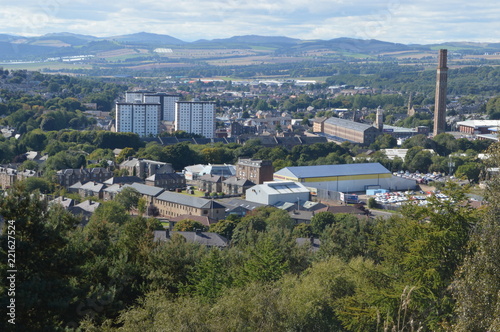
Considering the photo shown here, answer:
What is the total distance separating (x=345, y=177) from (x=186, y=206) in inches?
268

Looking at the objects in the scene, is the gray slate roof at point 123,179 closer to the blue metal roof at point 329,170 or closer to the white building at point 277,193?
the white building at point 277,193

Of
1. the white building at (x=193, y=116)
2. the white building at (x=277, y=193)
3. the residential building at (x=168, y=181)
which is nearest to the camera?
the white building at (x=277, y=193)

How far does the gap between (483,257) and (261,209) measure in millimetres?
14094

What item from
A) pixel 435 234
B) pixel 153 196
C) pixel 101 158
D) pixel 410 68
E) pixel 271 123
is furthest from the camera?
pixel 410 68

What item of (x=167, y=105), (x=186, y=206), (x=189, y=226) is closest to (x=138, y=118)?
(x=167, y=105)

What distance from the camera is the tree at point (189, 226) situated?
654 inches

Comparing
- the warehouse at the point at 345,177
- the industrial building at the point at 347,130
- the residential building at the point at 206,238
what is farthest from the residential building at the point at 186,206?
the industrial building at the point at 347,130

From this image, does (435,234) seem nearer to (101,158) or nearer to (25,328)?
(25,328)

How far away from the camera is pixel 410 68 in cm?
11769

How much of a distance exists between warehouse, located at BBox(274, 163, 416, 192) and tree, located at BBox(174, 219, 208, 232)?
7332 millimetres

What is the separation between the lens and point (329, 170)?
24.8 m

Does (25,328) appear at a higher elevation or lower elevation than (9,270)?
lower

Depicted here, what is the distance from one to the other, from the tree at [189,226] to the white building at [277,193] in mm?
4142

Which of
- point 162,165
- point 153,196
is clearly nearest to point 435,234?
point 153,196
